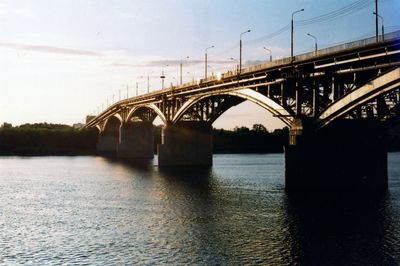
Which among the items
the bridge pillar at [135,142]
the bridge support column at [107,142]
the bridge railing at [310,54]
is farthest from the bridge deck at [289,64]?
the bridge support column at [107,142]

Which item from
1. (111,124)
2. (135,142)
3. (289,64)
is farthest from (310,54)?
(111,124)

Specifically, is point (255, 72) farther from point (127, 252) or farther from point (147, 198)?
point (127, 252)

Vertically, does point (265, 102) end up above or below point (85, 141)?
above

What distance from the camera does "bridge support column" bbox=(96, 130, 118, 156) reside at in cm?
15738

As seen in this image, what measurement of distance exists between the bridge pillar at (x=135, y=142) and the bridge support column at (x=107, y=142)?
104 feet

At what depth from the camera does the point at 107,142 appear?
6250 inches

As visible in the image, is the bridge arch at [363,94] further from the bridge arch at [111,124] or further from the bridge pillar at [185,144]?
the bridge arch at [111,124]

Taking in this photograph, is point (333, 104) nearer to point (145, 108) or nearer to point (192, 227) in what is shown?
point (192, 227)

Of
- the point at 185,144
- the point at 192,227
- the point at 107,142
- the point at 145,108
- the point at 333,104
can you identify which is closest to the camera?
the point at 192,227

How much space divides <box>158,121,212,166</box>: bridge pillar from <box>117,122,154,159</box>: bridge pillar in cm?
3402

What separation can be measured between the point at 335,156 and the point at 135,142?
7959 centimetres

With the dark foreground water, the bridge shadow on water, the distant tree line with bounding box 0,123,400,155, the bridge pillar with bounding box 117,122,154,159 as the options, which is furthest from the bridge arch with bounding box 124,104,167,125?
the bridge shadow on water

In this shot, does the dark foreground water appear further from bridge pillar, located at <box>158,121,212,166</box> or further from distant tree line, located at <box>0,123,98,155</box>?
distant tree line, located at <box>0,123,98,155</box>

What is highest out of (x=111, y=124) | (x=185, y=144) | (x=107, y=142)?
(x=111, y=124)
